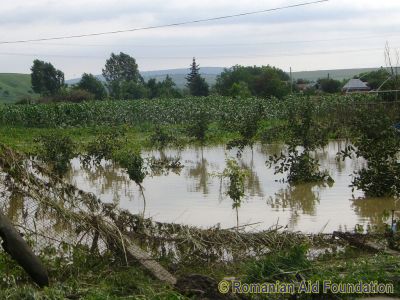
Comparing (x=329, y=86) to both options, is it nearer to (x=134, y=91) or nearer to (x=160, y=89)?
(x=160, y=89)

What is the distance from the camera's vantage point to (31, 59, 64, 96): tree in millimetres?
75562

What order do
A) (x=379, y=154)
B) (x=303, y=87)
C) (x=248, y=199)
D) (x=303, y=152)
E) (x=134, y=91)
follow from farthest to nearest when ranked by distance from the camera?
(x=303, y=87)
(x=134, y=91)
(x=303, y=152)
(x=248, y=199)
(x=379, y=154)

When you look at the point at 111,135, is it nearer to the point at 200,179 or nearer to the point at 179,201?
the point at 200,179

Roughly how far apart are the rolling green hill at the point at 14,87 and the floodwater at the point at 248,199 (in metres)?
67.4

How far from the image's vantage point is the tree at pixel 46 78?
75562 millimetres

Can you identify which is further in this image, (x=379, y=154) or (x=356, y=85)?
(x=356, y=85)

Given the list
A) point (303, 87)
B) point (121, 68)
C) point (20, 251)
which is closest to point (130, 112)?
point (20, 251)

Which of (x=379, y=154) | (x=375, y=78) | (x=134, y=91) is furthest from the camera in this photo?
(x=134, y=91)

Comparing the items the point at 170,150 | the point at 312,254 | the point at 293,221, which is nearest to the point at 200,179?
the point at 293,221

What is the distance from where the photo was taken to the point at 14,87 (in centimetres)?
9800

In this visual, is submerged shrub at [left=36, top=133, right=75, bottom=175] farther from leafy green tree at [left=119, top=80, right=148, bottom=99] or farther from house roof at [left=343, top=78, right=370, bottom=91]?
leafy green tree at [left=119, top=80, right=148, bottom=99]

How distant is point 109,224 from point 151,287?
1.65 meters

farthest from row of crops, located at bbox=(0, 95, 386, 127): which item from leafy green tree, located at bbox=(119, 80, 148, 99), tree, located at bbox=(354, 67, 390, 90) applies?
leafy green tree, located at bbox=(119, 80, 148, 99)

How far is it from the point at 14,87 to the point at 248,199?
88.4 meters
